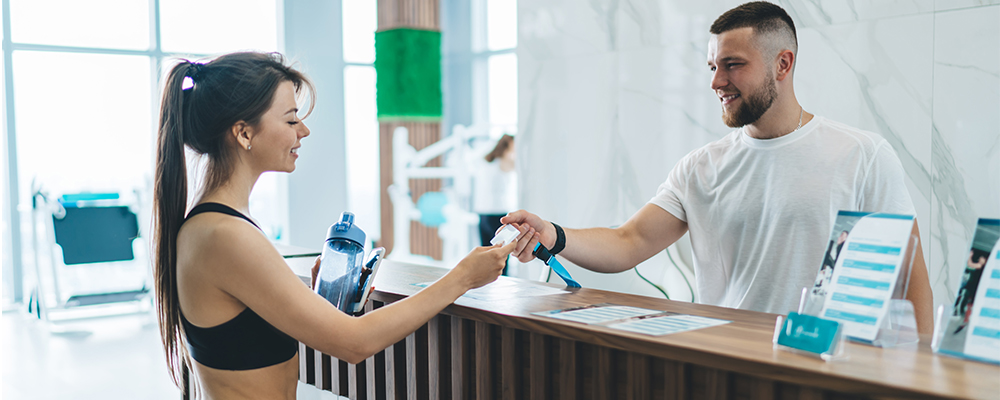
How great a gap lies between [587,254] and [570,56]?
1968mm

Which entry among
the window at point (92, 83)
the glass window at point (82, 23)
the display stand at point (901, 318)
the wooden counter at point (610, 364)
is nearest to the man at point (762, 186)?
the wooden counter at point (610, 364)

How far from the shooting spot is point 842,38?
3.02m

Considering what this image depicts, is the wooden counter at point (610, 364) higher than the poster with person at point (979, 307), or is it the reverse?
the poster with person at point (979, 307)

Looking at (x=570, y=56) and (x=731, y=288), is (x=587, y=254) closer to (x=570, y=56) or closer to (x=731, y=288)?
(x=731, y=288)

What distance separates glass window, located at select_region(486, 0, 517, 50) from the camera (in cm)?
830

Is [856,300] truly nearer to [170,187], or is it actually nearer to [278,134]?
[278,134]

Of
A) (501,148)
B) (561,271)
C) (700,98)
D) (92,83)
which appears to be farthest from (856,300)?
(92,83)

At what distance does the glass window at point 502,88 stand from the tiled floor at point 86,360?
444 centimetres

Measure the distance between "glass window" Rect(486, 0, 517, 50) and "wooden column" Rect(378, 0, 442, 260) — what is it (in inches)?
24.3

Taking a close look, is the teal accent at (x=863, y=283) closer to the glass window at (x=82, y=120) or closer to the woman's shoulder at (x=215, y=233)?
the woman's shoulder at (x=215, y=233)

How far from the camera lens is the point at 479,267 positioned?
1.59 meters


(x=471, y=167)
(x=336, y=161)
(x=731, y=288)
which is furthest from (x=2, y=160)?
(x=731, y=288)

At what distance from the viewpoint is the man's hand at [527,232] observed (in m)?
2.04

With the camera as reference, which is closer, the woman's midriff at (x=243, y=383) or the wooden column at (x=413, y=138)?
the woman's midriff at (x=243, y=383)
